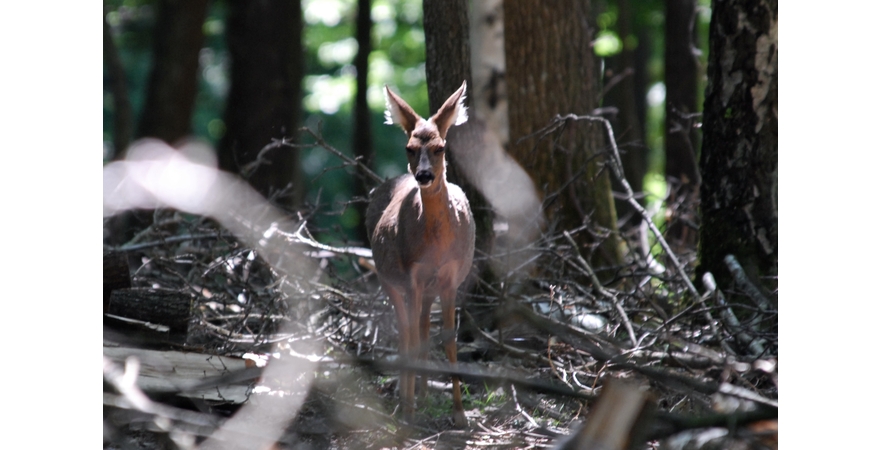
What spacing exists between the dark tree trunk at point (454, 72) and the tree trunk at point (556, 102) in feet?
2.91

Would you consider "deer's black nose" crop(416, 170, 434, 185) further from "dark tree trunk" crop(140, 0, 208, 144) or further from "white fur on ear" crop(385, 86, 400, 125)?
"dark tree trunk" crop(140, 0, 208, 144)

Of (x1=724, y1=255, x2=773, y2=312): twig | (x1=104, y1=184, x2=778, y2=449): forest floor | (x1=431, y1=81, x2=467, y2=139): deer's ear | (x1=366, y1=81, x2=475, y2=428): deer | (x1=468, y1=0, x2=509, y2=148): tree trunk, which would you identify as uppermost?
(x1=468, y1=0, x2=509, y2=148): tree trunk

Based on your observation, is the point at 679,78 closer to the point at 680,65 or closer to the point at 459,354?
the point at 680,65

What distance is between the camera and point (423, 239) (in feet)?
13.9

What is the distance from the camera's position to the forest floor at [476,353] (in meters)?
3.52

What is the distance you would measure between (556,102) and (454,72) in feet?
4.63


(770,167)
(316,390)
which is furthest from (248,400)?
(770,167)

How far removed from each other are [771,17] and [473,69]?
1866 millimetres

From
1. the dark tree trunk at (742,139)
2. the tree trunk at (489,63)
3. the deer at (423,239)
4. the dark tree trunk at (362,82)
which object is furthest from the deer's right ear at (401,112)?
the dark tree trunk at (362,82)

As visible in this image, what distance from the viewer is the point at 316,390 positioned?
14.6 ft

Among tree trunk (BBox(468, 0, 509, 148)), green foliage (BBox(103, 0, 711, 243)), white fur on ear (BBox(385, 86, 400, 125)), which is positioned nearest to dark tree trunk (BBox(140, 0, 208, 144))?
green foliage (BBox(103, 0, 711, 243))

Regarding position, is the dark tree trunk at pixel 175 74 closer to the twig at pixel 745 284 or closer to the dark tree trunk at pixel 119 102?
the dark tree trunk at pixel 119 102

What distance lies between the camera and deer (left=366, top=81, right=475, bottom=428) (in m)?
4.08
